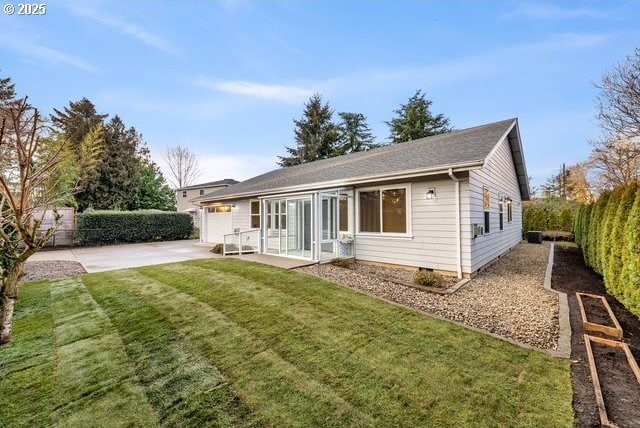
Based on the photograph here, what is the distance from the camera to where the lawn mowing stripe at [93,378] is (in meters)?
2.55

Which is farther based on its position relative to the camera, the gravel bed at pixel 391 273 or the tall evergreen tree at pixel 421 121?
the tall evergreen tree at pixel 421 121

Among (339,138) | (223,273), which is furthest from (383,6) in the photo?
(339,138)

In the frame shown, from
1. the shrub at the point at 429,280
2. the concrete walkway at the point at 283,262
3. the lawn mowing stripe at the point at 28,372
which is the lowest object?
the lawn mowing stripe at the point at 28,372

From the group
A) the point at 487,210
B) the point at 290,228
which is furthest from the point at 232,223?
the point at 487,210

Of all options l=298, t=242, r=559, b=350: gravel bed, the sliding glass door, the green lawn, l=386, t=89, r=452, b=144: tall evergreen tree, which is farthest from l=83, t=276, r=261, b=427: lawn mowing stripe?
l=386, t=89, r=452, b=144: tall evergreen tree

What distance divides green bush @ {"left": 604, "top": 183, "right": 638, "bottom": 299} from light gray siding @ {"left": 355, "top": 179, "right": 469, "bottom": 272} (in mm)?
2951

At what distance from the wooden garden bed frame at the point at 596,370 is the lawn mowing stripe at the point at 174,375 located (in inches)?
110

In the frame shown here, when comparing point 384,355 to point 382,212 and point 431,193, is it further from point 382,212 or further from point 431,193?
point 382,212

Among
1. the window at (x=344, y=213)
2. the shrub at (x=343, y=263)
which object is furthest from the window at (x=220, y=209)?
the shrub at (x=343, y=263)

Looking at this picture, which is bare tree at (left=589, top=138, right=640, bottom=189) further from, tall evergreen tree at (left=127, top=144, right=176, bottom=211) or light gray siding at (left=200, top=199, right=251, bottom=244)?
tall evergreen tree at (left=127, top=144, right=176, bottom=211)

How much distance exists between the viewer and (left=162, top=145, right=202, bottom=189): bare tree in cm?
3572

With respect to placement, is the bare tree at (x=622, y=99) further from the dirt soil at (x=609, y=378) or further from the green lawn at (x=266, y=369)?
the green lawn at (x=266, y=369)

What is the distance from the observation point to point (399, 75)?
1342 centimetres

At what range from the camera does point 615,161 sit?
1756cm
